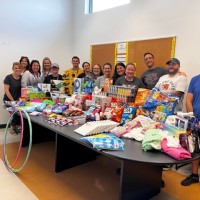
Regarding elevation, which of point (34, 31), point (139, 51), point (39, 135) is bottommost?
point (39, 135)

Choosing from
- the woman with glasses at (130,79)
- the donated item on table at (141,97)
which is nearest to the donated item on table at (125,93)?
the donated item on table at (141,97)

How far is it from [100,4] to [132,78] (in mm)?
2821

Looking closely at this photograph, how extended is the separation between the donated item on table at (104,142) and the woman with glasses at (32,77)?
2.43m

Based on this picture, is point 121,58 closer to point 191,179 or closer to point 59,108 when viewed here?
point 59,108

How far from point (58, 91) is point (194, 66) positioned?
2.14 metres

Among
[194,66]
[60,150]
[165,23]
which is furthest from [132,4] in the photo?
[60,150]

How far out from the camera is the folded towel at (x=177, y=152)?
1505mm

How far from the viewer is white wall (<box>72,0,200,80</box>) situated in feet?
10.9

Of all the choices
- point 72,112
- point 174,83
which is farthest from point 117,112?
point 174,83

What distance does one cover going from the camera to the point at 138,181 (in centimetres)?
192

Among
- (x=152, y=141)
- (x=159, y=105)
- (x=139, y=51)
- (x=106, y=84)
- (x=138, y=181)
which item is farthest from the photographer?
(x=139, y=51)

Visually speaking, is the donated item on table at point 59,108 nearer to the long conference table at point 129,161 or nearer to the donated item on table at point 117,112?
the long conference table at point 129,161

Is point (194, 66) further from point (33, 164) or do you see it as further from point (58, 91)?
point (33, 164)

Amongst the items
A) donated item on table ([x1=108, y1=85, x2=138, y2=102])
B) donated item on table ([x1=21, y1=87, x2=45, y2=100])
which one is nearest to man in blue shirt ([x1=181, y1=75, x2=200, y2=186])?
donated item on table ([x1=108, y1=85, x2=138, y2=102])
